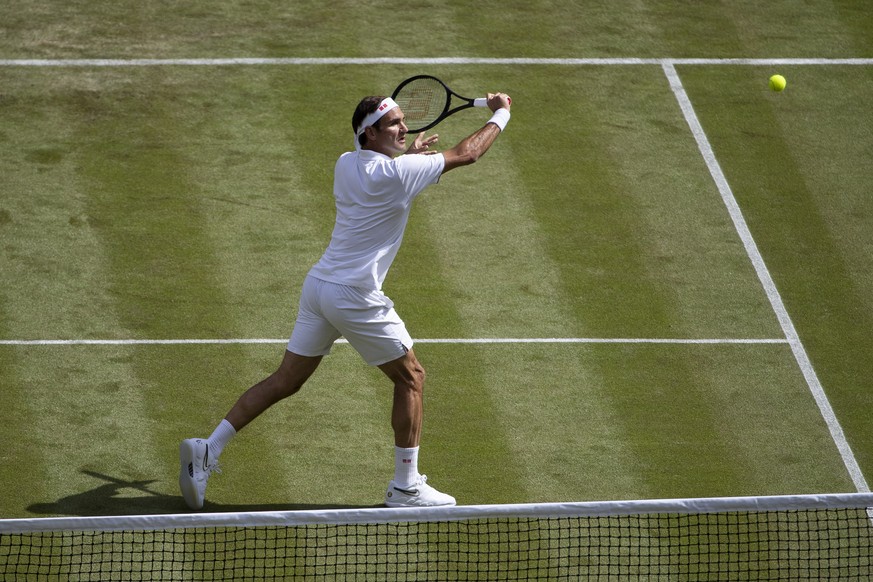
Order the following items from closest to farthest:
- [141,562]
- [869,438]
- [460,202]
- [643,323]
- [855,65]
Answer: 1. [141,562]
2. [869,438]
3. [643,323]
4. [460,202]
5. [855,65]

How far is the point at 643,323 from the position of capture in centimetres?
964

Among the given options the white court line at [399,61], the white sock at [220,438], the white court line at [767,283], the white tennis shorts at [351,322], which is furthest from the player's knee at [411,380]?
the white court line at [399,61]

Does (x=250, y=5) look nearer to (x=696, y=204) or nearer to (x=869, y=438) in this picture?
(x=696, y=204)

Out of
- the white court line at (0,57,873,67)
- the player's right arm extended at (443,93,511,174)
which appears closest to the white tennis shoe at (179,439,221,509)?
the player's right arm extended at (443,93,511,174)

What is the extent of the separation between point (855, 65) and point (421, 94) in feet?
20.3

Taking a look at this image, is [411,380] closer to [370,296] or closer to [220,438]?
[370,296]

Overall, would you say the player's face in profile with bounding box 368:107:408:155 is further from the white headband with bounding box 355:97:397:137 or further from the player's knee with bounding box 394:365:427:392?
the player's knee with bounding box 394:365:427:392

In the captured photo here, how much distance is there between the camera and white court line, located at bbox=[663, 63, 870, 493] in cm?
830

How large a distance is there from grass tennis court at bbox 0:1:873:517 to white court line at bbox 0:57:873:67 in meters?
0.07

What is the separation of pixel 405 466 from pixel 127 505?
1592 mm

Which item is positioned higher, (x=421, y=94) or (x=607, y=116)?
(x=421, y=94)

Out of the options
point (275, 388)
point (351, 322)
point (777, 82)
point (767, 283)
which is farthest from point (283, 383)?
point (777, 82)

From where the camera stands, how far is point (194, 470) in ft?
24.0

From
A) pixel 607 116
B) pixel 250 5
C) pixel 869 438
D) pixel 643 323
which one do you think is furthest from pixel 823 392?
pixel 250 5
